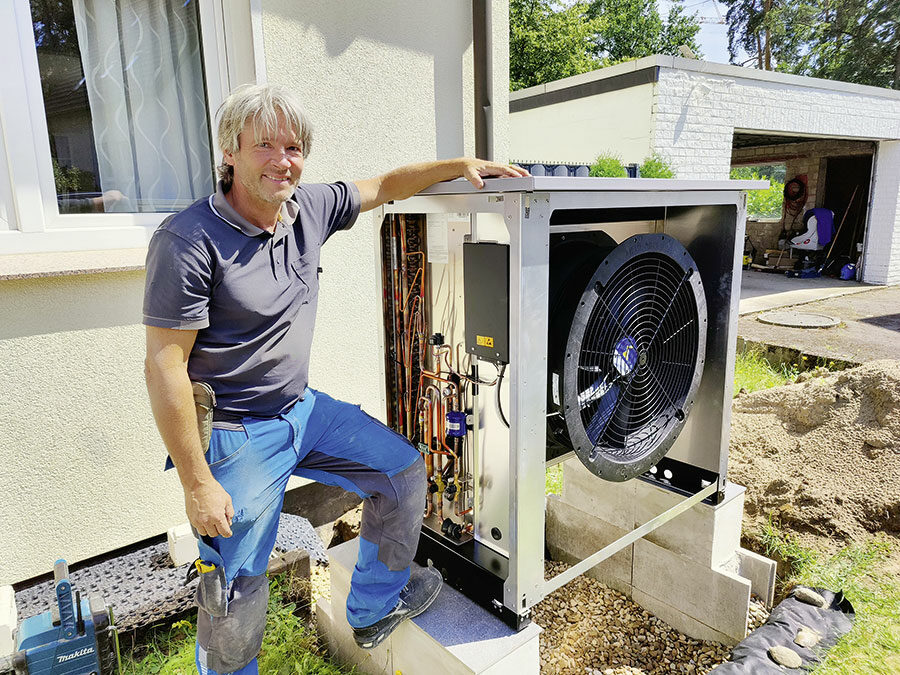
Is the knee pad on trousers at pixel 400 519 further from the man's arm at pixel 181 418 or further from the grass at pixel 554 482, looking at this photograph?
the grass at pixel 554 482

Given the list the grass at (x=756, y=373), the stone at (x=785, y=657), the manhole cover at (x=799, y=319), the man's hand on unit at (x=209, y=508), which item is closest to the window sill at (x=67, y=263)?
the man's hand on unit at (x=209, y=508)

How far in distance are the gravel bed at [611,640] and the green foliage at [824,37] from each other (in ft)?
69.6

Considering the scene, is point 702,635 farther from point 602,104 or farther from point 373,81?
point 602,104

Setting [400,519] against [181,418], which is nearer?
[181,418]

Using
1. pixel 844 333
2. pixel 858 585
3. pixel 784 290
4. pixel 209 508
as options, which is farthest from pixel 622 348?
pixel 784 290

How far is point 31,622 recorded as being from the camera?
1739mm

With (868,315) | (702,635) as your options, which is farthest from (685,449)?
(868,315)

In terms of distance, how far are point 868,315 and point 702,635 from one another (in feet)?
19.7

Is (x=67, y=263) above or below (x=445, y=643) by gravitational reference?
above

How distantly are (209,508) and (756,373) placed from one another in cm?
449

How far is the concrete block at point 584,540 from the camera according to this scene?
2.64 meters

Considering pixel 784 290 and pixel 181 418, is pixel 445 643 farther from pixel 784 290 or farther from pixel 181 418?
pixel 784 290

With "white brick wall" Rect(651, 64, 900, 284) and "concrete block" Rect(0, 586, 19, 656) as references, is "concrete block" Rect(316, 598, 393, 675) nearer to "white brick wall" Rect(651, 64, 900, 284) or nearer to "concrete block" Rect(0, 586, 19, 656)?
"concrete block" Rect(0, 586, 19, 656)

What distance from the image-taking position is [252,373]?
1469mm
